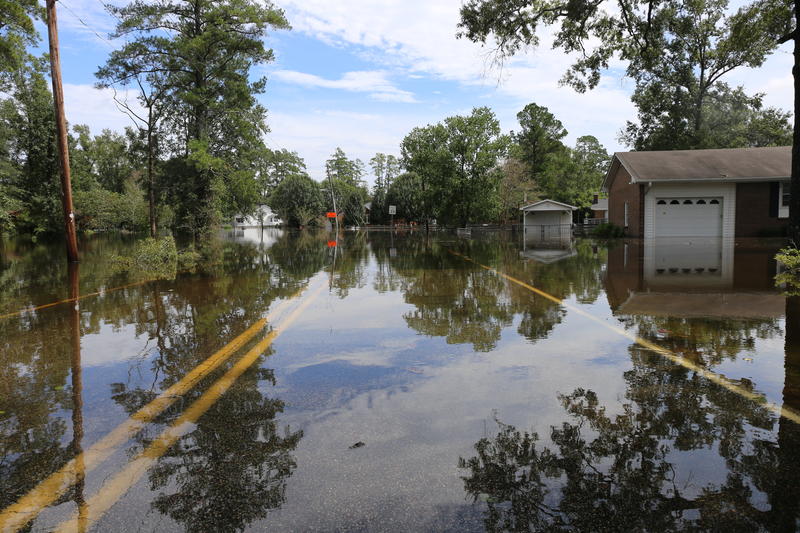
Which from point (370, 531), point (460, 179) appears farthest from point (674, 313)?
point (460, 179)

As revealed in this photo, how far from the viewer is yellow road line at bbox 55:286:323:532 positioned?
100 inches

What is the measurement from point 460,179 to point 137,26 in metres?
30.3

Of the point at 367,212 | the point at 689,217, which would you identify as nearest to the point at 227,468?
the point at 689,217

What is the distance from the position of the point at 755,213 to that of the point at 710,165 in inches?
136

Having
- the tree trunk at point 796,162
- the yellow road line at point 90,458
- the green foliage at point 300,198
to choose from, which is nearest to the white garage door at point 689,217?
the tree trunk at point 796,162

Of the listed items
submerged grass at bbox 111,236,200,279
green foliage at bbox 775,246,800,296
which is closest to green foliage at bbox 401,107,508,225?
submerged grass at bbox 111,236,200,279

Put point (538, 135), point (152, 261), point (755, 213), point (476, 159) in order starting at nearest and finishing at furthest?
point (152, 261) < point (755, 213) < point (476, 159) < point (538, 135)

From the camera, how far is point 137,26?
2736 cm

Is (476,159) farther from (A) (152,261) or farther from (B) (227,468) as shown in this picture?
(B) (227,468)

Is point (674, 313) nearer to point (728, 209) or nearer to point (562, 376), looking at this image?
point (562, 376)

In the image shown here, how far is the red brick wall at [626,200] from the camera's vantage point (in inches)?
1156

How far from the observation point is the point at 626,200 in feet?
106

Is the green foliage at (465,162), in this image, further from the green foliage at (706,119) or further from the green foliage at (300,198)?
the green foliage at (300,198)

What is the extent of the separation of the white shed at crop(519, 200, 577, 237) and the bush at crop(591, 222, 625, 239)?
334 centimetres
